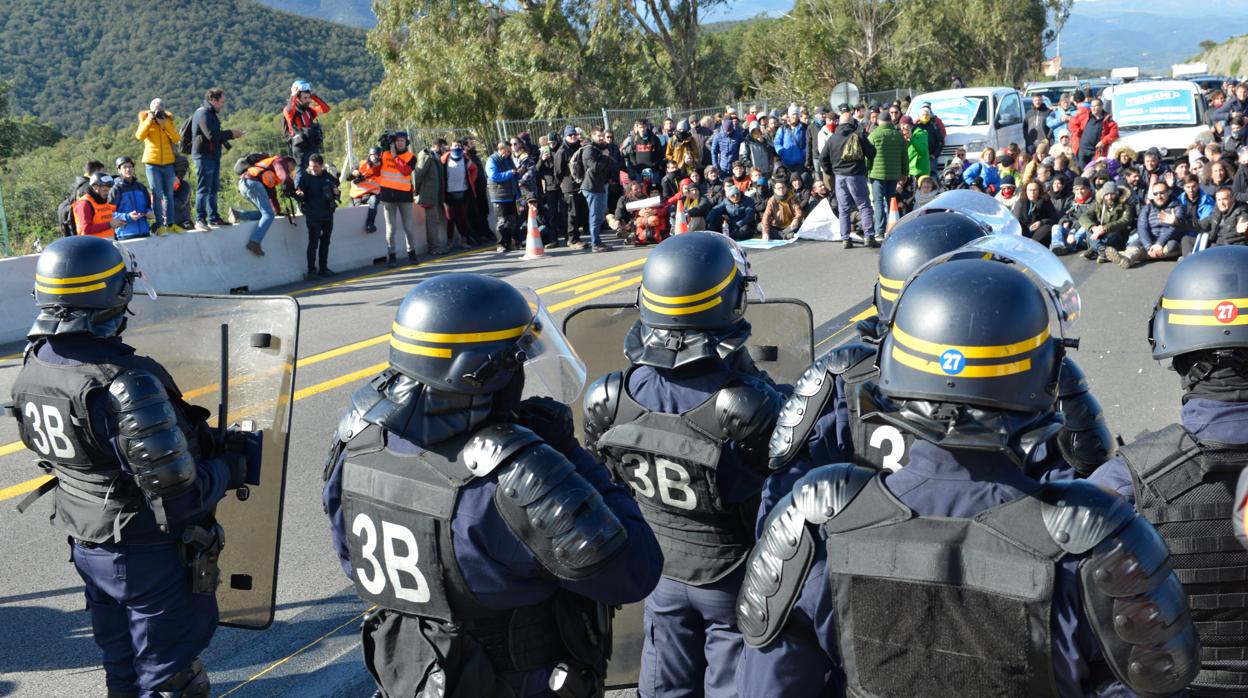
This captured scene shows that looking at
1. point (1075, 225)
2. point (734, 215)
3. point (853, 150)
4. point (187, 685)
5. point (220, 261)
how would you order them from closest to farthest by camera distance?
1. point (187, 685)
2. point (220, 261)
3. point (1075, 225)
4. point (853, 150)
5. point (734, 215)

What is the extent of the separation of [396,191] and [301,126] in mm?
1608

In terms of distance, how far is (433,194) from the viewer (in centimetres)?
1630

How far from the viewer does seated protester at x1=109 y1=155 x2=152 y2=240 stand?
1259 centimetres

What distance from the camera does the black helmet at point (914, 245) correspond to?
3885mm

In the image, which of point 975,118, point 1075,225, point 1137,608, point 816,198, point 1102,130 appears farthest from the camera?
point 975,118

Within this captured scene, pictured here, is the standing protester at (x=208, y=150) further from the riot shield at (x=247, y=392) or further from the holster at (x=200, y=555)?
the holster at (x=200, y=555)

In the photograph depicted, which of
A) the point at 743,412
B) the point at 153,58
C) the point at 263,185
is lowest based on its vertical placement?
the point at 743,412

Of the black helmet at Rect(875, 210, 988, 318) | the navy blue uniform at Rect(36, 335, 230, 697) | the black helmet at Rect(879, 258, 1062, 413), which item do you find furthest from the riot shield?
the black helmet at Rect(879, 258, 1062, 413)

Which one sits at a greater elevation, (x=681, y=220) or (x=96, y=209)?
(x=96, y=209)

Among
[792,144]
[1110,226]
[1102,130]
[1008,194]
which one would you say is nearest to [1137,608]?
[1110,226]

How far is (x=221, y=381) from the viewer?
4.08 metres

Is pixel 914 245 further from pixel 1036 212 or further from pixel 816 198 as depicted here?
pixel 816 198

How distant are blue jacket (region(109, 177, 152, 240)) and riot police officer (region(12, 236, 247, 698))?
972 centimetres

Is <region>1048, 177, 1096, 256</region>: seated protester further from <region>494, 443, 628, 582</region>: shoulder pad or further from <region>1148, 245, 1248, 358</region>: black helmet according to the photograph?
<region>494, 443, 628, 582</region>: shoulder pad
